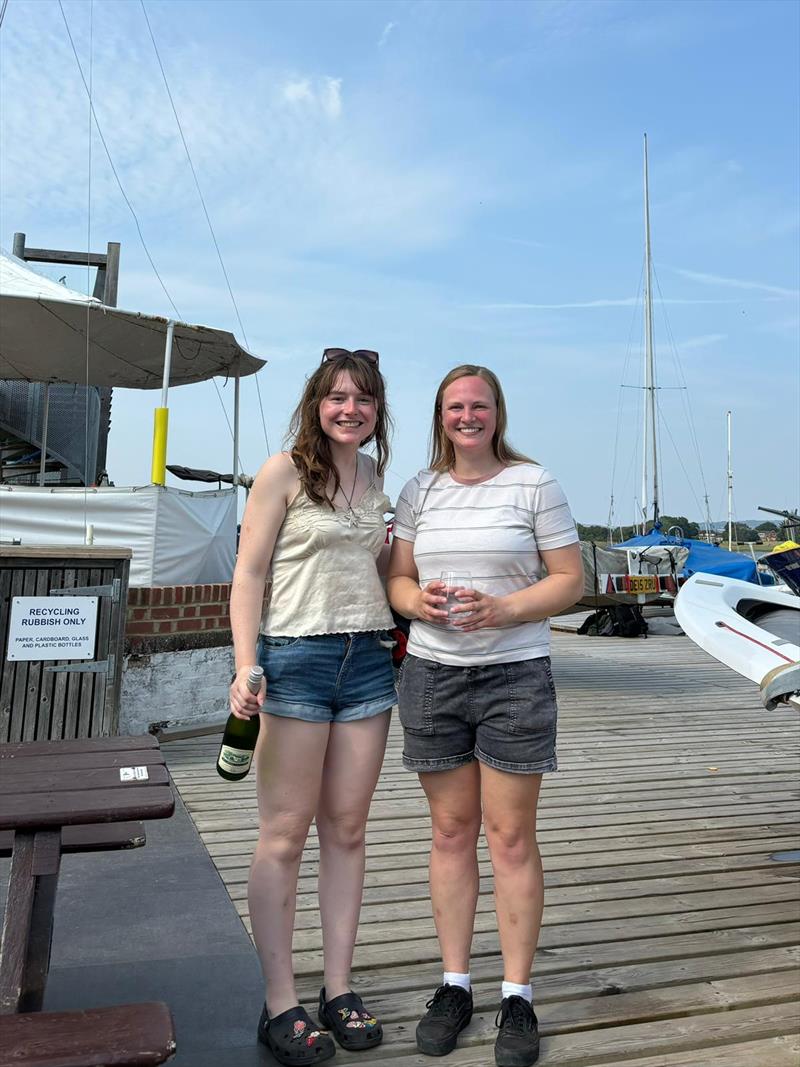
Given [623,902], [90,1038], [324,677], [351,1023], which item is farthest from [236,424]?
[90,1038]

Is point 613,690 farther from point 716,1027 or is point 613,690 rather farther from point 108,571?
point 716,1027

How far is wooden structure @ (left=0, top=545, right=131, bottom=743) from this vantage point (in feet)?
16.9

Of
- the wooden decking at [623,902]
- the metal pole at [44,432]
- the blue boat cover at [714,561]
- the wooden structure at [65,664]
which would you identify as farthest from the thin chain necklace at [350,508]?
the blue boat cover at [714,561]

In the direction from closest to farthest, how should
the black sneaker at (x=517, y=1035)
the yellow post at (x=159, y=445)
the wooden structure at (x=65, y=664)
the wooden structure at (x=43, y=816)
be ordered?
the wooden structure at (x=43, y=816)
the black sneaker at (x=517, y=1035)
the wooden structure at (x=65, y=664)
the yellow post at (x=159, y=445)

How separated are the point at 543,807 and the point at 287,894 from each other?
2.72 meters

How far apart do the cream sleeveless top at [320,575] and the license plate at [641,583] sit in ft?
39.2

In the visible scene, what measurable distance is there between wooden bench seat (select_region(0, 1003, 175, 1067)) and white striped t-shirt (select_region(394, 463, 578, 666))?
1154 millimetres

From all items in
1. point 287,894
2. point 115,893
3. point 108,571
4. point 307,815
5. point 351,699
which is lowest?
point 115,893

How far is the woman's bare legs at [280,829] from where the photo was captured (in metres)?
2.47

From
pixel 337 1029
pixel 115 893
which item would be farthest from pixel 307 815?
pixel 115 893

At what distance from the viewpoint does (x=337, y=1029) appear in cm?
254

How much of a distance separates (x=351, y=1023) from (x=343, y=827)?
20.1 inches

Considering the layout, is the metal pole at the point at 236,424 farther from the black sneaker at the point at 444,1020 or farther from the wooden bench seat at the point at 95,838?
the black sneaker at the point at 444,1020

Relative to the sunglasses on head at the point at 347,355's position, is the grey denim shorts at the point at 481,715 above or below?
below
